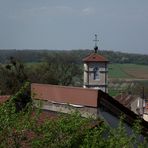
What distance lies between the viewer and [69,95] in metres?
12.3

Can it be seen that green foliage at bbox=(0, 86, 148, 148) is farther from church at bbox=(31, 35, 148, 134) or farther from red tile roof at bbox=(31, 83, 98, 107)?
red tile roof at bbox=(31, 83, 98, 107)

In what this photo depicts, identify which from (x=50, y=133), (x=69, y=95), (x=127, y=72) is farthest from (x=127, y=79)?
(x=50, y=133)

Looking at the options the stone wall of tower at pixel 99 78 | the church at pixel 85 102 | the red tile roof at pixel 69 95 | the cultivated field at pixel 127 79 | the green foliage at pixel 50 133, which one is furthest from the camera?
the cultivated field at pixel 127 79

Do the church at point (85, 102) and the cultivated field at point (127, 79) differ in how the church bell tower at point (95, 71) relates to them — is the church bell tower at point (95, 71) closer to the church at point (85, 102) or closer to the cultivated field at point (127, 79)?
the cultivated field at point (127, 79)

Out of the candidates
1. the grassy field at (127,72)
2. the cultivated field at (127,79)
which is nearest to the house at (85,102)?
the cultivated field at (127,79)

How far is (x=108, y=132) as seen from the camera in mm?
8930

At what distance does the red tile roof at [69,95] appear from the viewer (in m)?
11.7

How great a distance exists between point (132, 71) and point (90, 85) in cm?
5234

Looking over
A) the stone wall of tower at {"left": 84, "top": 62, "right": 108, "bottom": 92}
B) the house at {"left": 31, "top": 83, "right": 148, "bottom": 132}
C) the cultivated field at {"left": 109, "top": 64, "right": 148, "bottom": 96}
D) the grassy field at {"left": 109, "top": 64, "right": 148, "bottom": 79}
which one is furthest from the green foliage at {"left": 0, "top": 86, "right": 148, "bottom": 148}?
the grassy field at {"left": 109, "top": 64, "right": 148, "bottom": 79}

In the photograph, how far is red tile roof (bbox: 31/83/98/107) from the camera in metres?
11.7

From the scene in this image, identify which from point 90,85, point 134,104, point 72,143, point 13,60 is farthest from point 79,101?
point 13,60

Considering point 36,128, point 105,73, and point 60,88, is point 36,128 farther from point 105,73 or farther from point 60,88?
point 105,73

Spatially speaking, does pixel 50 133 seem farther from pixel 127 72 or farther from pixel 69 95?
pixel 127 72

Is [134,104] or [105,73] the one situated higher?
[105,73]
